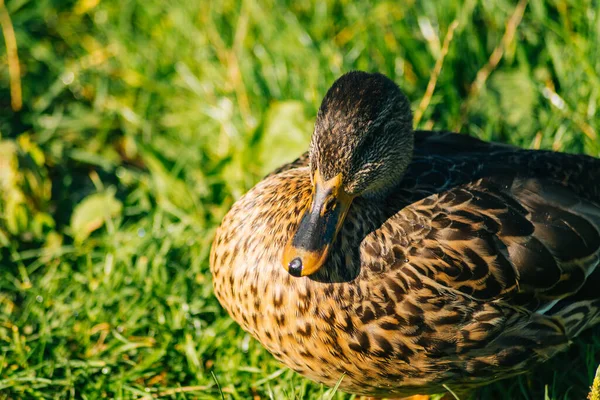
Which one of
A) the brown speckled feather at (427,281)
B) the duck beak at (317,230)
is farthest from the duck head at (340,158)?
the brown speckled feather at (427,281)

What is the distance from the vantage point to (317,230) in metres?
2.79

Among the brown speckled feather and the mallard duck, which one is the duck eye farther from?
the brown speckled feather

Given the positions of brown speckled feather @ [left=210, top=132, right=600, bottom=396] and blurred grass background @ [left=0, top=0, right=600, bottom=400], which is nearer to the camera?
brown speckled feather @ [left=210, top=132, right=600, bottom=396]

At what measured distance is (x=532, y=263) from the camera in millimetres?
2941

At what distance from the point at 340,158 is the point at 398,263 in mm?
453

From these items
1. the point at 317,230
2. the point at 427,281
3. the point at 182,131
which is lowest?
the point at 182,131

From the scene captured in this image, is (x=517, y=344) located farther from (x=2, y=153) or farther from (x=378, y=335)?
(x=2, y=153)

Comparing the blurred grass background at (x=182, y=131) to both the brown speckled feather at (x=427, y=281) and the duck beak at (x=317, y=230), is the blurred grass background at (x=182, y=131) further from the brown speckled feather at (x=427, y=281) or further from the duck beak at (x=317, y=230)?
the duck beak at (x=317, y=230)

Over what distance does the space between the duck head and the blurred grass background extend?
2.47 feet

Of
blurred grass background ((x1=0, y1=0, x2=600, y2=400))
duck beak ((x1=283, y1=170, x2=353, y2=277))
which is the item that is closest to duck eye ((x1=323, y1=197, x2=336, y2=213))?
duck beak ((x1=283, y1=170, x2=353, y2=277))

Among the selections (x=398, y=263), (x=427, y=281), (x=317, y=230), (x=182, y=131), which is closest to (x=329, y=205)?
(x=317, y=230)

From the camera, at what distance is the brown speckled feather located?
2.84 m

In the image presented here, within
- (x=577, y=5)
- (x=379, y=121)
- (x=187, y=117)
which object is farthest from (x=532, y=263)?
(x=187, y=117)

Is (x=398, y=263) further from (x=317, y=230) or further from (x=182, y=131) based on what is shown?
(x=182, y=131)
